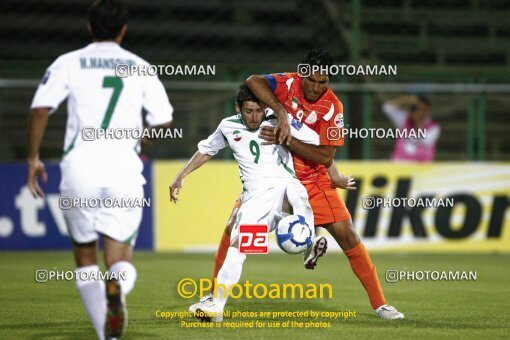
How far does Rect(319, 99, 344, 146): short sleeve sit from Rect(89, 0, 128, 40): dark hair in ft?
8.00

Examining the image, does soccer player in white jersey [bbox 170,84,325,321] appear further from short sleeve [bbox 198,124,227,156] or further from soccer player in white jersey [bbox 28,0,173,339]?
soccer player in white jersey [bbox 28,0,173,339]

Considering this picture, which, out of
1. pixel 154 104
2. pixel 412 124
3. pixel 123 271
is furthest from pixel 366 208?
pixel 123 271

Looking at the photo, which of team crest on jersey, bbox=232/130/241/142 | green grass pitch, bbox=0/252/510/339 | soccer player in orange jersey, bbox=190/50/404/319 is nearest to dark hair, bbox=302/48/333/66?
soccer player in orange jersey, bbox=190/50/404/319

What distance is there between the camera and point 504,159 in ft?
50.5

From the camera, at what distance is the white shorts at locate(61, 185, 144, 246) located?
5.48m

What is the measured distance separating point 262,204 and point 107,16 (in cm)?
221

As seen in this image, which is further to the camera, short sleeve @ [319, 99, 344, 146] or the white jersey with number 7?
short sleeve @ [319, 99, 344, 146]

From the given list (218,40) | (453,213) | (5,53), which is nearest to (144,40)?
(218,40)

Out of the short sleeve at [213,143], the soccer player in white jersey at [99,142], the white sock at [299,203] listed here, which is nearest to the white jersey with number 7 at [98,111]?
the soccer player in white jersey at [99,142]

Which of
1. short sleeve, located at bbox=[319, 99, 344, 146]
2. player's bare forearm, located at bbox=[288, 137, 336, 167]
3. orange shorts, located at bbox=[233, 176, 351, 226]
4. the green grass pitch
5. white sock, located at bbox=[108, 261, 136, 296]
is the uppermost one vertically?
short sleeve, located at bbox=[319, 99, 344, 146]

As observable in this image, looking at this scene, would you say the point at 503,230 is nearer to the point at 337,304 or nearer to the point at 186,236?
the point at 186,236

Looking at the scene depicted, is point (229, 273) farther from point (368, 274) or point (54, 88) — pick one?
point (54, 88)

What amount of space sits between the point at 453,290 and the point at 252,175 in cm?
358

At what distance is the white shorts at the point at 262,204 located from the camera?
281 inches
